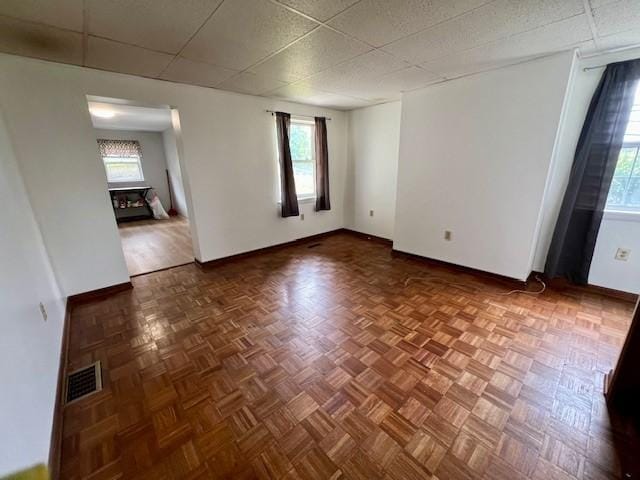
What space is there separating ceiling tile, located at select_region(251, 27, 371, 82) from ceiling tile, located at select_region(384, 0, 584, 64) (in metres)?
0.32

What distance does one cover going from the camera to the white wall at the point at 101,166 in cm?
221

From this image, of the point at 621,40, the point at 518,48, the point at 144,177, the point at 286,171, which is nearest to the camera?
the point at 621,40

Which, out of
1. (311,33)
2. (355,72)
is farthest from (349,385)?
(355,72)

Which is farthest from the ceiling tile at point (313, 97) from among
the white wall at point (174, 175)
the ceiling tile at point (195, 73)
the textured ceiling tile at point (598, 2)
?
the white wall at point (174, 175)

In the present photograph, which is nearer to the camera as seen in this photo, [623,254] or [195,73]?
[623,254]

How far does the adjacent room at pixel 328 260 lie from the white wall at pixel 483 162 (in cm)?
2

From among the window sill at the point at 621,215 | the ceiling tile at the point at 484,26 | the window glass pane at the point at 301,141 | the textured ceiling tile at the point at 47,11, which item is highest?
the textured ceiling tile at the point at 47,11

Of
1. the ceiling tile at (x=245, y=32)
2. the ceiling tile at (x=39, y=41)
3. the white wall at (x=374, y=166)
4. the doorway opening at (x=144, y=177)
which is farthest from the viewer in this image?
the doorway opening at (x=144, y=177)

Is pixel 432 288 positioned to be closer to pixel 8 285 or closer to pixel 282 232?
pixel 282 232

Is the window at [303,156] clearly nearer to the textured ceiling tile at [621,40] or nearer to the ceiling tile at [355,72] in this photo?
the ceiling tile at [355,72]

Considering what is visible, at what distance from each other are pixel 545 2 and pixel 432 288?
88.8 inches

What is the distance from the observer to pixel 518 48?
6.73 feet

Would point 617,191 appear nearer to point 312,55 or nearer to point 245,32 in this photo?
point 312,55

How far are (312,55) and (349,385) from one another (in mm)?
2455
